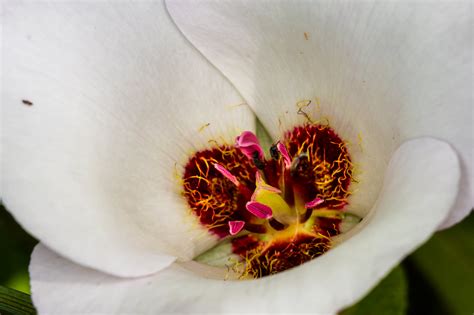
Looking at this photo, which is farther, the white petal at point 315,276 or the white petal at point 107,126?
the white petal at point 107,126

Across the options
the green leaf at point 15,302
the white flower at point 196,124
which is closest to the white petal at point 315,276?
the white flower at point 196,124

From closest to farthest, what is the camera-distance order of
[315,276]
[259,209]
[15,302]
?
[315,276], [15,302], [259,209]

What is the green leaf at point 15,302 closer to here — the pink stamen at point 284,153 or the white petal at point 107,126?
the white petal at point 107,126

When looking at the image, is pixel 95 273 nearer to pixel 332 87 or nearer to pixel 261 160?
pixel 261 160

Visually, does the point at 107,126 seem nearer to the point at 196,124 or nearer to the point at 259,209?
the point at 196,124

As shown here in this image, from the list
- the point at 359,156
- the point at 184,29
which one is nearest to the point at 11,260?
the point at 184,29

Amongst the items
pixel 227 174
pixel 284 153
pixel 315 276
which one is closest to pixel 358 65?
pixel 284 153
